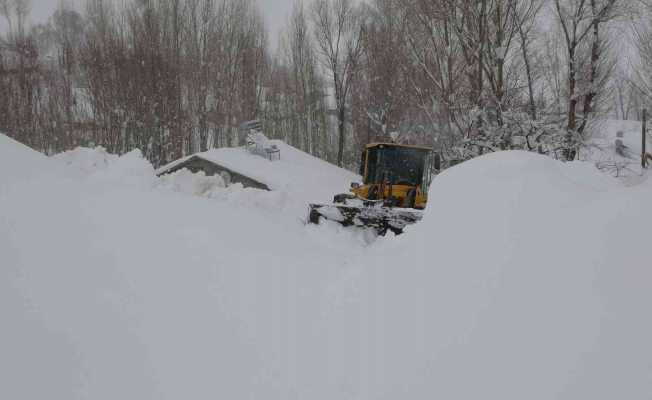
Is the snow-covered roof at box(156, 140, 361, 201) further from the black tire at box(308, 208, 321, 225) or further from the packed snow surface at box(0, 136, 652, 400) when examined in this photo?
the packed snow surface at box(0, 136, 652, 400)

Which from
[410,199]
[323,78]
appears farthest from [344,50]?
[410,199]

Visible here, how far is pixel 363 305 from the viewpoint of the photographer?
3.28 metres

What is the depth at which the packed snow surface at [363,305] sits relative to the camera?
81.6 inches

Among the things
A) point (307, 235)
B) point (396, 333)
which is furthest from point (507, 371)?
point (307, 235)

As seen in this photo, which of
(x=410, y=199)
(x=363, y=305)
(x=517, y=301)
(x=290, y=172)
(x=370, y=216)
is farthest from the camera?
(x=290, y=172)

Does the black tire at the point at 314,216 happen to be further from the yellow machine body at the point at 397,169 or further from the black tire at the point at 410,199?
the yellow machine body at the point at 397,169

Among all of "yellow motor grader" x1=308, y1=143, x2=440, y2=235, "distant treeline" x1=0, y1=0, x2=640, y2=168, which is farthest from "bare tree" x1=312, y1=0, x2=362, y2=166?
"yellow motor grader" x1=308, y1=143, x2=440, y2=235

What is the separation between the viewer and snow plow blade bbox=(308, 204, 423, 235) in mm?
7348

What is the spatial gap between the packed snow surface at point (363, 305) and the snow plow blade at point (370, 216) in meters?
2.63

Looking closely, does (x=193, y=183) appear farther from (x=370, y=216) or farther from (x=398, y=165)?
(x=370, y=216)

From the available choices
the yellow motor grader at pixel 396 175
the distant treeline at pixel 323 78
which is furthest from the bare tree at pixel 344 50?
the yellow motor grader at pixel 396 175

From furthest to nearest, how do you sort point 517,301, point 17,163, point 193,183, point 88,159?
point 88,159
point 193,183
point 17,163
point 517,301

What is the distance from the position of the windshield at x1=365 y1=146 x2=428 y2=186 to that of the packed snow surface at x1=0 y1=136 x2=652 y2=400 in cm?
561

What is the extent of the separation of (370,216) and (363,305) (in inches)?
166
